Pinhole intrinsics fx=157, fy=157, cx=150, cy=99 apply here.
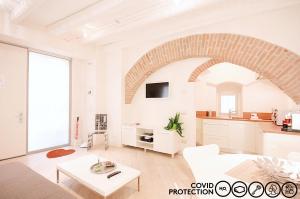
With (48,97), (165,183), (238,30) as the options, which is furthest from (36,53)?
(238,30)

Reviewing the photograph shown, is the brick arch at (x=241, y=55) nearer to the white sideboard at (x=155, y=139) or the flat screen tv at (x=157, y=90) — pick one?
the flat screen tv at (x=157, y=90)

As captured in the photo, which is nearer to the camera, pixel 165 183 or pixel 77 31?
pixel 165 183

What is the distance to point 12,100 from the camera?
12.3ft

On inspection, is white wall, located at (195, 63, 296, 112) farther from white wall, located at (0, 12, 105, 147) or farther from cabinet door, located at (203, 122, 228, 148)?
white wall, located at (0, 12, 105, 147)

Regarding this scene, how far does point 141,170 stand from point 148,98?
7.25 ft

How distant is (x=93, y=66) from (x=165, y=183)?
13.2 feet

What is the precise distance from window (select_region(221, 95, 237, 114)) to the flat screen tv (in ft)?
8.59

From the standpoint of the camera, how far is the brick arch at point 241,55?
9.21ft

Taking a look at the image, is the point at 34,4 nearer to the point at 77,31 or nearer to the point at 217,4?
the point at 77,31

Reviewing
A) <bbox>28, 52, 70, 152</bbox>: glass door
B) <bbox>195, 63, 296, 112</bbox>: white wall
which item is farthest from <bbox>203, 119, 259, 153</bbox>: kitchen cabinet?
<bbox>28, 52, 70, 152</bbox>: glass door

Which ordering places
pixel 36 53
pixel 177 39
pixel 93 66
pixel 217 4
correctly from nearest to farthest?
pixel 217 4
pixel 177 39
pixel 36 53
pixel 93 66

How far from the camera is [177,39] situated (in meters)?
3.83

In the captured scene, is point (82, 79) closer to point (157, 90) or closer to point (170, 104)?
point (157, 90)

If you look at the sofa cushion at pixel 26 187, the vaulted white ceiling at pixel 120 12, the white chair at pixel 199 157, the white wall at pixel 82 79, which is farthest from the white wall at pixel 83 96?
the white chair at pixel 199 157
